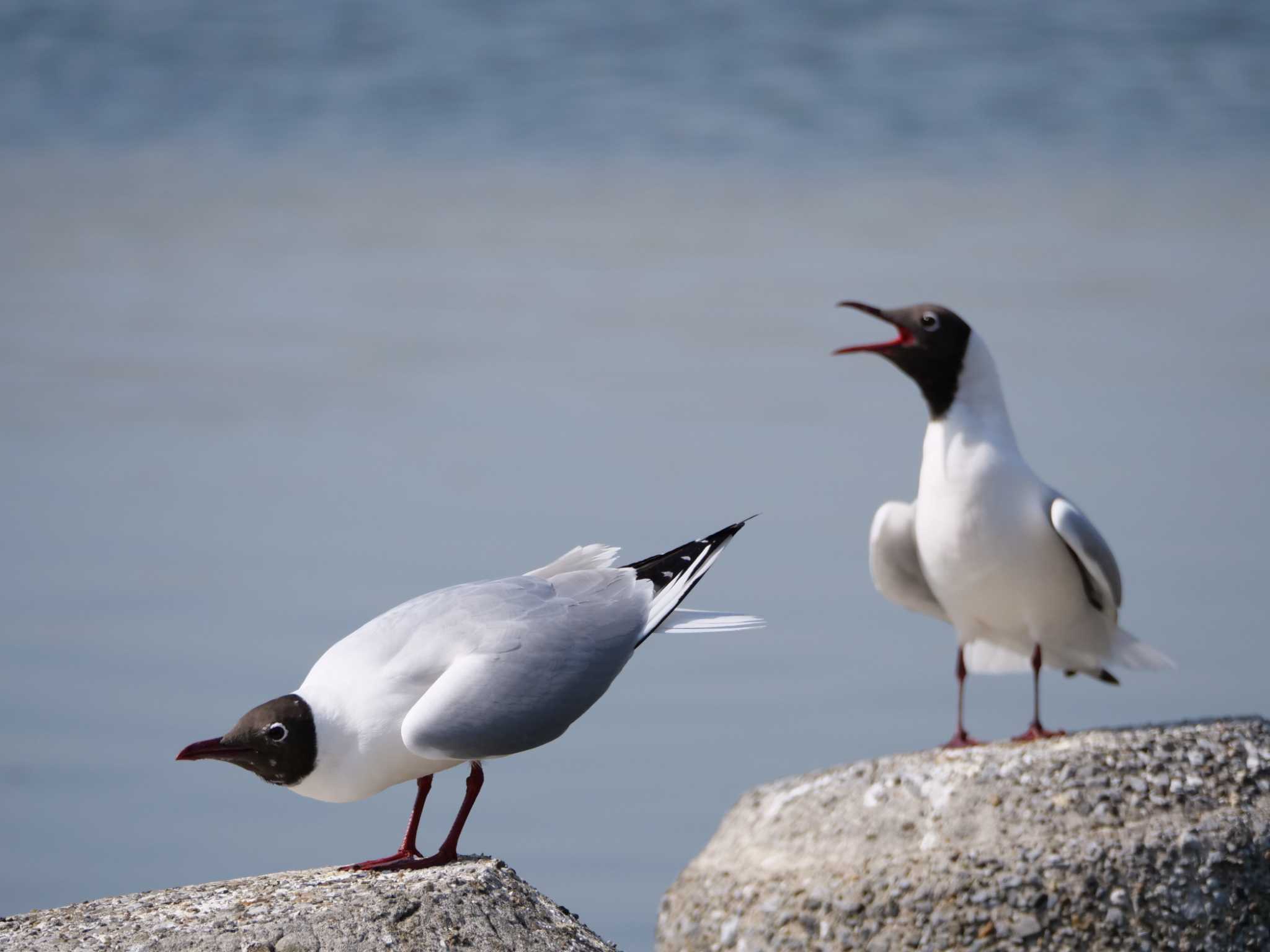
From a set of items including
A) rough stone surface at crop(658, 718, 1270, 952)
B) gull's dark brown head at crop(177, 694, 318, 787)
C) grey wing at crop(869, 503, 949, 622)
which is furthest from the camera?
grey wing at crop(869, 503, 949, 622)

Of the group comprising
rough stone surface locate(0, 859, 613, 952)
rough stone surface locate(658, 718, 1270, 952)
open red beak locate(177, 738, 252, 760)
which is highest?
open red beak locate(177, 738, 252, 760)

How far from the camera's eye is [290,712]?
371 cm

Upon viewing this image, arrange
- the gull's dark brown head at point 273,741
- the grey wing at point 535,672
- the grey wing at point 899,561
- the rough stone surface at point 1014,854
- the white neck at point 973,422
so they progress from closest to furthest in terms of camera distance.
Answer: the grey wing at point 535,672, the gull's dark brown head at point 273,741, the rough stone surface at point 1014,854, the white neck at point 973,422, the grey wing at point 899,561

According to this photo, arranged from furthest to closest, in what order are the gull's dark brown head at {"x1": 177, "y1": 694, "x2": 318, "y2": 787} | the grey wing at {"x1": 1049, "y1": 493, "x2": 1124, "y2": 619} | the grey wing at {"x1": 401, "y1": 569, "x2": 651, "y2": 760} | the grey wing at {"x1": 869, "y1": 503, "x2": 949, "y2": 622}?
1. the grey wing at {"x1": 869, "y1": 503, "x2": 949, "y2": 622}
2. the grey wing at {"x1": 1049, "y1": 493, "x2": 1124, "y2": 619}
3. the gull's dark brown head at {"x1": 177, "y1": 694, "x2": 318, "y2": 787}
4. the grey wing at {"x1": 401, "y1": 569, "x2": 651, "y2": 760}

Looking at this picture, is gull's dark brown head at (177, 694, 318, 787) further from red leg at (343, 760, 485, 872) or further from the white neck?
the white neck

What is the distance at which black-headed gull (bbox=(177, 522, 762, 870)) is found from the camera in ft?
12.0

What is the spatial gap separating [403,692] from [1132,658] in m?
2.64

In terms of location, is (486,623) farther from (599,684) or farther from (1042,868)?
Answer: (1042,868)

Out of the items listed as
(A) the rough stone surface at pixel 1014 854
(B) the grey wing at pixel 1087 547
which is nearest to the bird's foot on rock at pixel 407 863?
(A) the rough stone surface at pixel 1014 854

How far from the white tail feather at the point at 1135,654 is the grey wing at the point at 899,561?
54cm

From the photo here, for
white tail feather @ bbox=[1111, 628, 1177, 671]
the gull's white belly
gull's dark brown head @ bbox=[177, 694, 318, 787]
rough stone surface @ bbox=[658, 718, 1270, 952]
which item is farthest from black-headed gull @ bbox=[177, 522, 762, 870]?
white tail feather @ bbox=[1111, 628, 1177, 671]

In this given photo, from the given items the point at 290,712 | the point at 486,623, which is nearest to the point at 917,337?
the point at 486,623

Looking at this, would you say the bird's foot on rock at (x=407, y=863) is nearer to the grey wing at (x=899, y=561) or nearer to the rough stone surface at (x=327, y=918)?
the rough stone surface at (x=327, y=918)

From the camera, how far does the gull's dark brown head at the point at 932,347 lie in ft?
16.8
